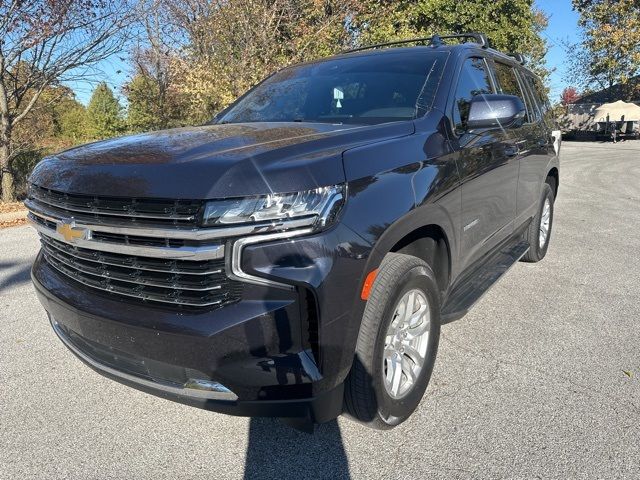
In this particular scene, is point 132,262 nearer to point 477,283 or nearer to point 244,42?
point 477,283

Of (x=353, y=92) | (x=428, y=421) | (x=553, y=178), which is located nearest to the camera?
(x=428, y=421)

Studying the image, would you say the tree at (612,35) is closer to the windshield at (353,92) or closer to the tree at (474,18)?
the tree at (474,18)

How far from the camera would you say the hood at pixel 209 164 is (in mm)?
1922

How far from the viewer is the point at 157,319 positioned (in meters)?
2.04

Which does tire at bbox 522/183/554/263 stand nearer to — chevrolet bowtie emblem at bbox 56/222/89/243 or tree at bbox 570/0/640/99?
chevrolet bowtie emblem at bbox 56/222/89/243

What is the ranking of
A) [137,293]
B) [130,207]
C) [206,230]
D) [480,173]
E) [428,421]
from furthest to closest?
1. [480,173]
2. [428,421]
3. [137,293]
4. [130,207]
5. [206,230]

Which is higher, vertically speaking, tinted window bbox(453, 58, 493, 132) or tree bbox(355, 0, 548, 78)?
tree bbox(355, 0, 548, 78)

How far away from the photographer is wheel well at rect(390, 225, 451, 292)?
2674 mm

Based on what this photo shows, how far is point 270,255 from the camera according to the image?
1.90 meters

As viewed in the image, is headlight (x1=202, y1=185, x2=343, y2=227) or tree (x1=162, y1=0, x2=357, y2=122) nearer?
headlight (x1=202, y1=185, x2=343, y2=227)

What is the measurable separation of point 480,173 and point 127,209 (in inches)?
85.1

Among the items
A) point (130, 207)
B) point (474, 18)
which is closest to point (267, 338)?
point (130, 207)

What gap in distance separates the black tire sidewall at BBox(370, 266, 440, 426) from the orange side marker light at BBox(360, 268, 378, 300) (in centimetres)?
13

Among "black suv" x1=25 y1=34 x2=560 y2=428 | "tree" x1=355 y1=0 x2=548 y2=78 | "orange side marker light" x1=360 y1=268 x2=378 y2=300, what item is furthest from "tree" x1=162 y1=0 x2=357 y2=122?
"orange side marker light" x1=360 y1=268 x2=378 y2=300
